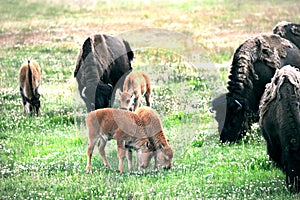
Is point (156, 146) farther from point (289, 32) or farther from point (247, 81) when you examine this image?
point (289, 32)

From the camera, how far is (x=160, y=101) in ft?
62.0

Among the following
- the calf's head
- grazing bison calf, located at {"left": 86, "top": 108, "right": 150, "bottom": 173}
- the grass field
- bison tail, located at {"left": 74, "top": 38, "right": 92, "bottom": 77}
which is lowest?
the grass field

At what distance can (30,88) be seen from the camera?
18.1 meters

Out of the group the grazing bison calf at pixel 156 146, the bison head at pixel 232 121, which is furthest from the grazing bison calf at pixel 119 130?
the bison head at pixel 232 121

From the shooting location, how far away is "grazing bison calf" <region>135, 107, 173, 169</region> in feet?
41.5

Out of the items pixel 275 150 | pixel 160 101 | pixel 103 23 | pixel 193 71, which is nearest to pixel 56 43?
pixel 103 23

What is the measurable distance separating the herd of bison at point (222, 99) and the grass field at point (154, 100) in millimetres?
377

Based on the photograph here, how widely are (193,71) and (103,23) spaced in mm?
11240

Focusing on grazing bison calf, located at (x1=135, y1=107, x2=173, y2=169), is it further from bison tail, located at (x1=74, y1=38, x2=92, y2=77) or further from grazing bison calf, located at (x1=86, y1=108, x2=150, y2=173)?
bison tail, located at (x1=74, y1=38, x2=92, y2=77)

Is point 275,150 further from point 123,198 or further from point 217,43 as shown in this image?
point 217,43

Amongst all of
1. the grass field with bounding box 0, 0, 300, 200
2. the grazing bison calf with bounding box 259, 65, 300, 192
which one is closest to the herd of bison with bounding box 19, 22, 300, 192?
the grazing bison calf with bounding box 259, 65, 300, 192

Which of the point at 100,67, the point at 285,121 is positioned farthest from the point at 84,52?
the point at 285,121

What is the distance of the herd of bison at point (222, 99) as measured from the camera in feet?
37.0

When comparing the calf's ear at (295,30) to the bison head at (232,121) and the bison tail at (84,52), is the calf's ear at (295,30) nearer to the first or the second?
the bison head at (232,121)
